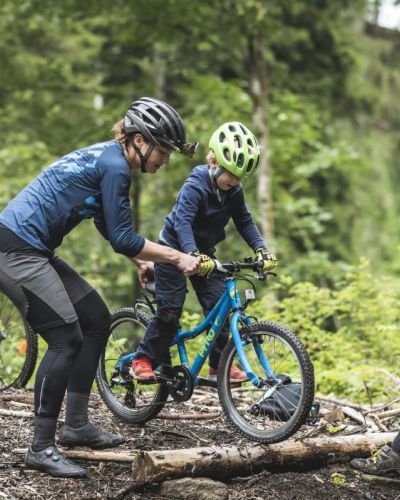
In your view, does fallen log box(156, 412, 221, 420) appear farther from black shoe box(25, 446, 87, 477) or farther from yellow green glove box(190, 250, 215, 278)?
yellow green glove box(190, 250, 215, 278)

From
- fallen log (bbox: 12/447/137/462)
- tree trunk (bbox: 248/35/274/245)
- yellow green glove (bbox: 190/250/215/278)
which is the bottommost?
fallen log (bbox: 12/447/137/462)

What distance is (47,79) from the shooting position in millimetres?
12930

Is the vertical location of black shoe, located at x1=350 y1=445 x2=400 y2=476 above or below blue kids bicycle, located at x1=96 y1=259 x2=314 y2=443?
below

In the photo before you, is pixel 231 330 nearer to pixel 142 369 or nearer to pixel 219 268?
pixel 219 268

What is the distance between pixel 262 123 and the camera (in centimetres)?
1220

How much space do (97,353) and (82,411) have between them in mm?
424

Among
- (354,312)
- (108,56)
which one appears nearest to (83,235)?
(108,56)

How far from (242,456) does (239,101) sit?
9703 mm

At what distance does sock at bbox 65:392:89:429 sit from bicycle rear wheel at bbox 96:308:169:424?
582 mm

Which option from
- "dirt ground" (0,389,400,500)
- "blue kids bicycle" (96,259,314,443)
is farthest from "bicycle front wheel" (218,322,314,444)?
"dirt ground" (0,389,400,500)

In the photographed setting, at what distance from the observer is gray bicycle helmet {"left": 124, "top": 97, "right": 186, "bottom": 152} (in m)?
4.33

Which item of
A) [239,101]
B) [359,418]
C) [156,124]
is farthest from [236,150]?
[239,101]

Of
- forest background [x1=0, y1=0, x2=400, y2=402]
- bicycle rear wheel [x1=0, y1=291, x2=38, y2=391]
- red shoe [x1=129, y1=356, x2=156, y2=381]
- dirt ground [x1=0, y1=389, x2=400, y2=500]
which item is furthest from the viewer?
forest background [x1=0, y1=0, x2=400, y2=402]

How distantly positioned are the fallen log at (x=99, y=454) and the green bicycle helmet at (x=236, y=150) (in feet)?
6.58
